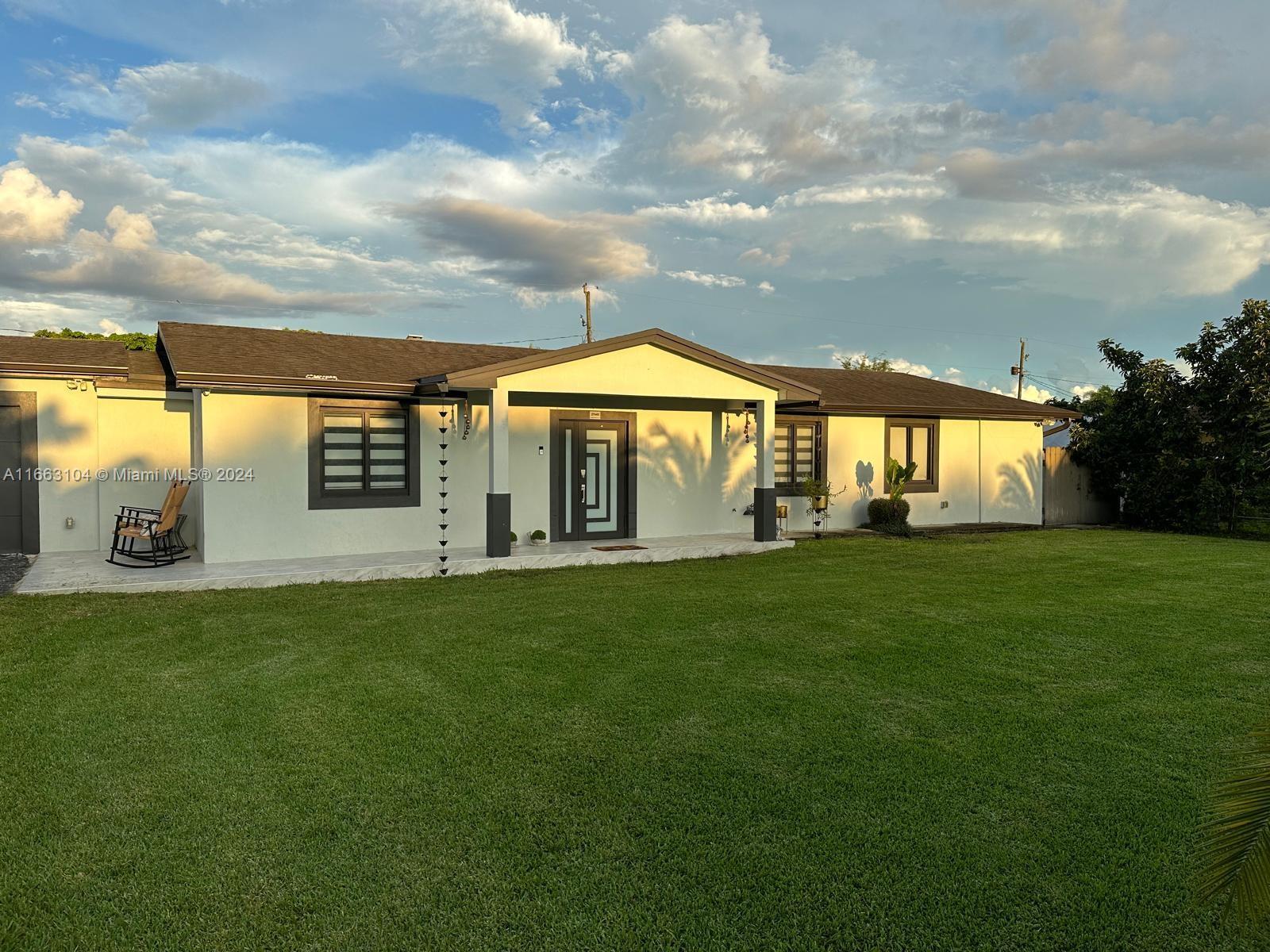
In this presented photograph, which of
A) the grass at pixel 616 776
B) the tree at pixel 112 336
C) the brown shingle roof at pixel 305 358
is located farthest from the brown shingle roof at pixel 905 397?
the tree at pixel 112 336

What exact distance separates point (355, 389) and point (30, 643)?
5.35 metres

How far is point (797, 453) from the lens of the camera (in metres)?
15.4

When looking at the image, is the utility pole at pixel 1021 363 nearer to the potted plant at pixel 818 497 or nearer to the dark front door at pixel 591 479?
the potted plant at pixel 818 497

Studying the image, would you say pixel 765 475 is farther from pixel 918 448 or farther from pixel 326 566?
pixel 326 566

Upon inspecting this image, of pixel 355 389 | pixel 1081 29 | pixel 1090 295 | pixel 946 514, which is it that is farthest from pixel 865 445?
pixel 355 389

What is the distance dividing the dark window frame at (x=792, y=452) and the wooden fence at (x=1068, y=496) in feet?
21.0

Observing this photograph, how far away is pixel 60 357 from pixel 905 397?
15100mm

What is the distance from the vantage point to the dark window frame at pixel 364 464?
11391 mm

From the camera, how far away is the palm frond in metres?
1.36

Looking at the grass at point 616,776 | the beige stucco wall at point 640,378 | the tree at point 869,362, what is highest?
the tree at point 869,362

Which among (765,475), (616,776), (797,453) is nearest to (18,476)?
(765,475)

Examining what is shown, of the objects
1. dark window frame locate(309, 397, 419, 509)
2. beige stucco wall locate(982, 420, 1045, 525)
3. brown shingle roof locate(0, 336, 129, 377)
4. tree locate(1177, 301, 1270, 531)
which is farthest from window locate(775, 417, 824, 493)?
brown shingle roof locate(0, 336, 129, 377)

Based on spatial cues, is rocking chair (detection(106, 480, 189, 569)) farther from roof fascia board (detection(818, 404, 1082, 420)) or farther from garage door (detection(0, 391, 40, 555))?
roof fascia board (detection(818, 404, 1082, 420))

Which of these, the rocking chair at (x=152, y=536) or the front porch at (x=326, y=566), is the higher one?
the rocking chair at (x=152, y=536)
